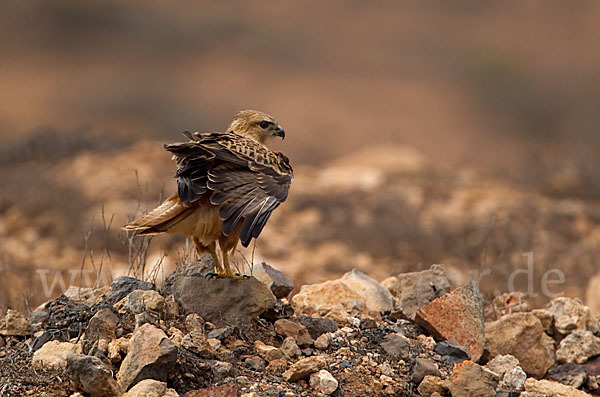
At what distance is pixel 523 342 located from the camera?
5000 mm

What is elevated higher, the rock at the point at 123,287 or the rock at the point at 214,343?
the rock at the point at 123,287

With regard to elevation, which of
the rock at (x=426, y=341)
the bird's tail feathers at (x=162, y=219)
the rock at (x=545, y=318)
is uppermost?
the bird's tail feathers at (x=162, y=219)

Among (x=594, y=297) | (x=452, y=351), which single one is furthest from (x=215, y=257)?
(x=594, y=297)

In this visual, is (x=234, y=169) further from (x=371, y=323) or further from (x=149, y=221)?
(x=371, y=323)

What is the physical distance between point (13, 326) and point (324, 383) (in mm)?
1899

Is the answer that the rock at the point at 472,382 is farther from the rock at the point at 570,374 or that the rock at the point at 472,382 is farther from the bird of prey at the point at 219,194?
the bird of prey at the point at 219,194

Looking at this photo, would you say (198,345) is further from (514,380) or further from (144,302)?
(514,380)

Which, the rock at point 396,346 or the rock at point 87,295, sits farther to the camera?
the rock at point 87,295

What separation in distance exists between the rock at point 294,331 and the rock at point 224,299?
0.13 metres

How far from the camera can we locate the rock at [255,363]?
4.03m

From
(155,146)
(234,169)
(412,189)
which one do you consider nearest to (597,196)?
(412,189)

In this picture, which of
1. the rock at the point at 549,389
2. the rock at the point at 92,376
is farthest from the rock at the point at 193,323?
the rock at the point at 549,389

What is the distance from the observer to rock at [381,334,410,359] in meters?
4.42

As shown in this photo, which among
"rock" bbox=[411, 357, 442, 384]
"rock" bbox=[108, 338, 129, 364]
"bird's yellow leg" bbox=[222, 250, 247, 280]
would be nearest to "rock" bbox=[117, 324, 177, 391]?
"rock" bbox=[108, 338, 129, 364]
